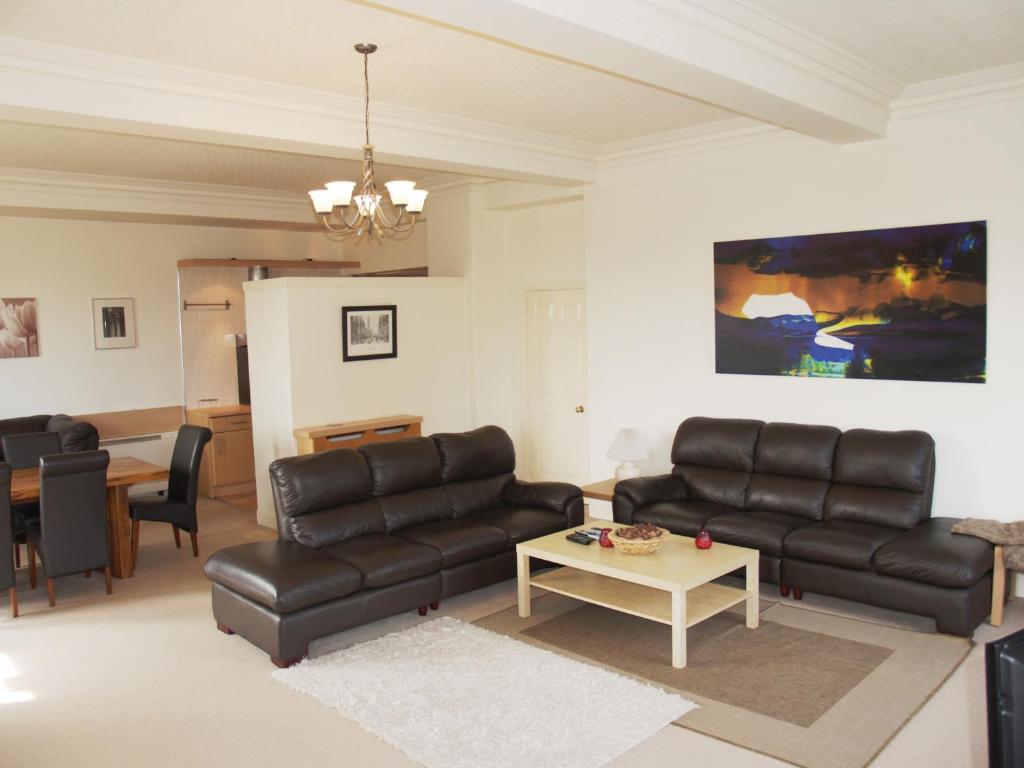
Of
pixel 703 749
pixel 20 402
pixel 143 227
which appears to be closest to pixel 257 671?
pixel 703 749

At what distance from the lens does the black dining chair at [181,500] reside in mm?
6273

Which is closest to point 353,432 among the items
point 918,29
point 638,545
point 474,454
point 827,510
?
point 474,454

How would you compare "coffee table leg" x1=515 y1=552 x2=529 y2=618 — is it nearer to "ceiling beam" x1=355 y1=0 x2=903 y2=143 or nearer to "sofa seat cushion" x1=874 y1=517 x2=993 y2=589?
"sofa seat cushion" x1=874 y1=517 x2=993 y2=589

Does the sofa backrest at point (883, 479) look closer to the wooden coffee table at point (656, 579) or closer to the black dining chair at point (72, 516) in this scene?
the wooden coffee table at point (656, 579)

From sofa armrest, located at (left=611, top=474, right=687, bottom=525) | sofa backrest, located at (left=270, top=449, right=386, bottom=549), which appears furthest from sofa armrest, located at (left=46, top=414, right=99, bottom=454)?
sofa armrest, located at (left=611, top=474, right=687, bottom=525)

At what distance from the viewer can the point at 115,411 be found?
8445 millimetres

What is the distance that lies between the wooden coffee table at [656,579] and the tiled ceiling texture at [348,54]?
8.61ft

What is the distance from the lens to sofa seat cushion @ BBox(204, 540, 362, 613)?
4.38 metres

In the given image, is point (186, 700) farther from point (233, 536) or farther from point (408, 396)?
point (408, 396)

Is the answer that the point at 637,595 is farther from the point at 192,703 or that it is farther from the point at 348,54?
the point at 348,54

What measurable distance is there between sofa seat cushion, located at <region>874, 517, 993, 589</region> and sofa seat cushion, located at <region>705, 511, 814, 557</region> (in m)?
0.57

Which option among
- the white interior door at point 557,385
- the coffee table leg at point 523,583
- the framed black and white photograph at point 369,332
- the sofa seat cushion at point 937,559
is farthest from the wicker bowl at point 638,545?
the framed black and white photograph at point 369,332

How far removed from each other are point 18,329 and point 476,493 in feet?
15.8

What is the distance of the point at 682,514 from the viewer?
217 inches
